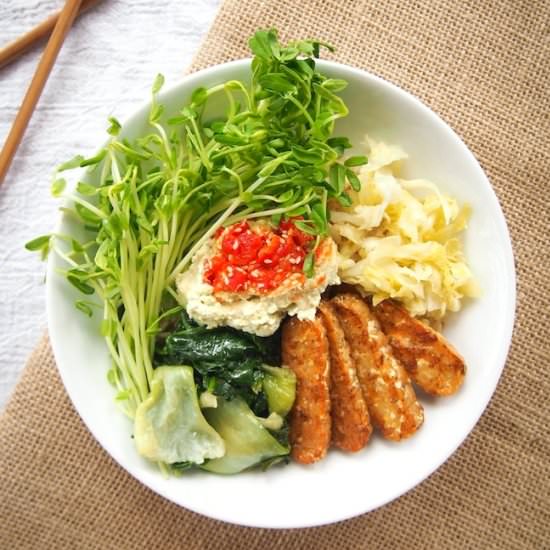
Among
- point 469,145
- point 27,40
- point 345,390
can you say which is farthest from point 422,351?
point 27,40

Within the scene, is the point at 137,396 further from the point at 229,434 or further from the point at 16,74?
the point at 16,74

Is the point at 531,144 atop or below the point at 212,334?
atop

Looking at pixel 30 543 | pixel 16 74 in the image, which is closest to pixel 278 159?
pixel 16 74

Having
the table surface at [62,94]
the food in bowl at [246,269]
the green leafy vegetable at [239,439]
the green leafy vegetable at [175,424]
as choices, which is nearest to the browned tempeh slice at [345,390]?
the food in bowl at [246,269]

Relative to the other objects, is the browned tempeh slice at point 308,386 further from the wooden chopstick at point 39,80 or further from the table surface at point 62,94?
the wooden chopstick at point 39,80

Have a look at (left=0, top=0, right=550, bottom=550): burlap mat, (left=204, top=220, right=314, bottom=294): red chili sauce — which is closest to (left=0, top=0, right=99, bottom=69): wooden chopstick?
(left=0, top=0, right=550, bottom=550): burlap mat

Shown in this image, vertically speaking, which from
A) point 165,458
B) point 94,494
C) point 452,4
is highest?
point 452,4

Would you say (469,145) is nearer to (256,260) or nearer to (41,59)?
(256,260)
